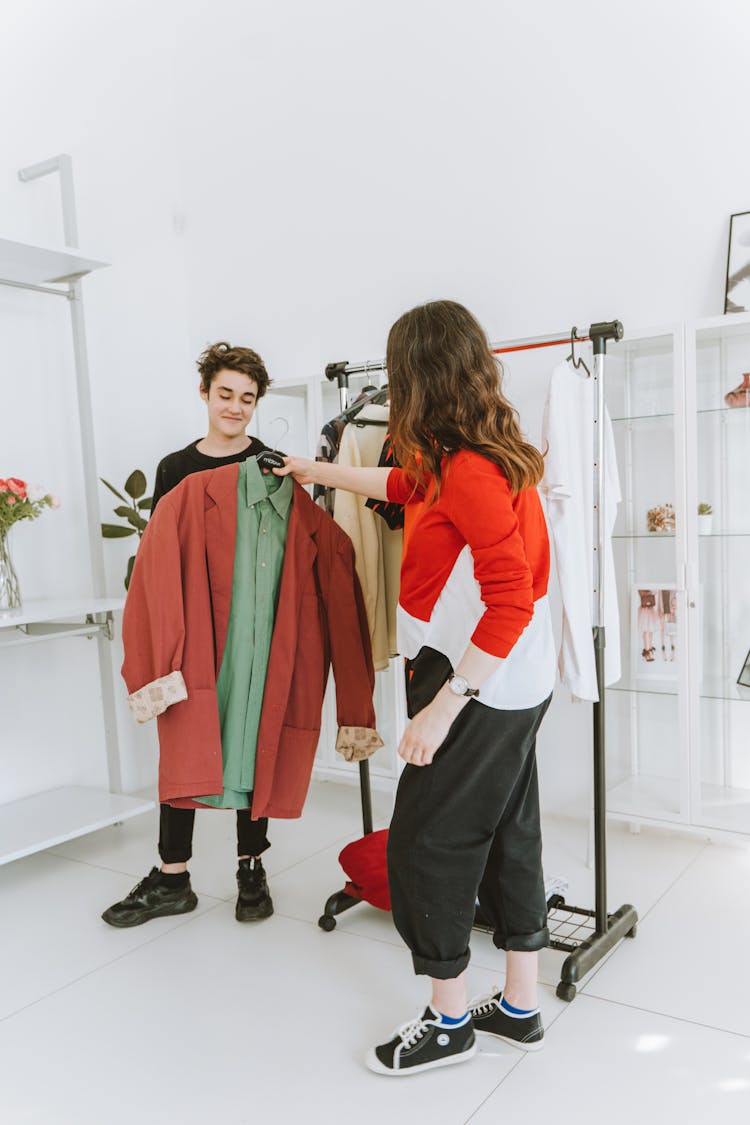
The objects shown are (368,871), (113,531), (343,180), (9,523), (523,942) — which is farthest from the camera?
(343,180)

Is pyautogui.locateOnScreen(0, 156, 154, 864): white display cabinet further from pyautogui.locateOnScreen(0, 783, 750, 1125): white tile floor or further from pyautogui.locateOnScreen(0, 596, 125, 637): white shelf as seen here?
Result: pyautogui.locateOnScreen(0, 783, 750, 1125): white tile floor

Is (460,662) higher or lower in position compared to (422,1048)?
higher

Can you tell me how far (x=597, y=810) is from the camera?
2270 millimetres

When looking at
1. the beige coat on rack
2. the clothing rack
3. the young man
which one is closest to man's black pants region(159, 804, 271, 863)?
the young man

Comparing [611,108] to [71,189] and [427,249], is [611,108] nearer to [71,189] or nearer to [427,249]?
[427,249]

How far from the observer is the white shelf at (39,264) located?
2824mm

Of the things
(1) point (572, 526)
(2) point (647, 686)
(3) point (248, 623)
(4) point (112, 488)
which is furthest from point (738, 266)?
(4) point (112, 488)

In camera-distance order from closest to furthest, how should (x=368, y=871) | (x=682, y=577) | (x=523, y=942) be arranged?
1. (x=523, y=942)
2. (x=368, y=871)
3. (x=682, y=577)

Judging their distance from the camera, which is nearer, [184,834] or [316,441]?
[184,834]

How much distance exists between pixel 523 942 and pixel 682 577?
4.39ft

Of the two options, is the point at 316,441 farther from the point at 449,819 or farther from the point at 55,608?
the point at 449,819

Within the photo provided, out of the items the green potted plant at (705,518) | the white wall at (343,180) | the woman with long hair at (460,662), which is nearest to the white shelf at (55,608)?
the white wall at (343,180)

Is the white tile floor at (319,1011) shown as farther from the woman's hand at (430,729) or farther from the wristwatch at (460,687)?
the wristwatch at (460,687)

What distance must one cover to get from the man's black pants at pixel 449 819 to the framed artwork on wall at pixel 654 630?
4.05 feet
